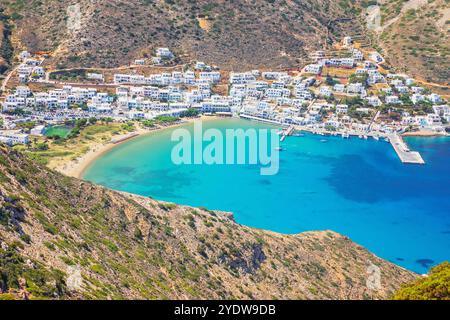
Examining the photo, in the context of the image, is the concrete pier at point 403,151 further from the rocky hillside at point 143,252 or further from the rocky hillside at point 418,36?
the rocky hillside at point 143,252

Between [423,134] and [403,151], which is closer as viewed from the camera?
[403,151]

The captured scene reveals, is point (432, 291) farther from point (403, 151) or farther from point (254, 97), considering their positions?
point (254, 97)

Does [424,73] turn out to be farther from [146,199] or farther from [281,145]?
[146,199]

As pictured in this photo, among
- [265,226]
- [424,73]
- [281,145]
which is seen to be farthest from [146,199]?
[424,73]

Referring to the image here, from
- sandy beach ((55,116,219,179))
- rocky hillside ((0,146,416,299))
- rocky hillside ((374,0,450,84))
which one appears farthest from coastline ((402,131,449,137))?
rocky hillside ((0,146,416,299))

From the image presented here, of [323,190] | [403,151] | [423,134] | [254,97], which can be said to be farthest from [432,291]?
[254,97]

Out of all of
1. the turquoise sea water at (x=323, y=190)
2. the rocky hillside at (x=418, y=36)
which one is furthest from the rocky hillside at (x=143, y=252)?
the rocky hillside at (x=418, y=36)

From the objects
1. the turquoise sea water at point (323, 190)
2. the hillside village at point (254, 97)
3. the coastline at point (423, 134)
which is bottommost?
the turquoise sea water at point (323, 190)
